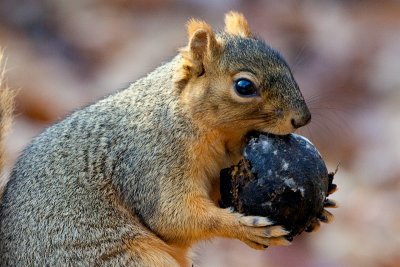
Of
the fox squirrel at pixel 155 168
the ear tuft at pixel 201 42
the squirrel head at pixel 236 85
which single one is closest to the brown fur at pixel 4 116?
the fox squirrel at pixel 155 168

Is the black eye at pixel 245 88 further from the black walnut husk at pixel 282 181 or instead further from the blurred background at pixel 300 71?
the blurred background at pixel 300 71

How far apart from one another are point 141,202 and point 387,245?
8.76 ft

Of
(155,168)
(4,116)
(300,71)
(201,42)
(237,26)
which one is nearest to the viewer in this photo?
(201,42)

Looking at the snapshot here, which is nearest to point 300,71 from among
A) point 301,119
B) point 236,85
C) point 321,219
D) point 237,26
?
point 237,26

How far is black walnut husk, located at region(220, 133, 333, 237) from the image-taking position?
154 inches

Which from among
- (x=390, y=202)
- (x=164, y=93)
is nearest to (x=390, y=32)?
(x=390, y=202)

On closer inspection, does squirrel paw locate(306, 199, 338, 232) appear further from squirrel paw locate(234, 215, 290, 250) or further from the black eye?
the black eye

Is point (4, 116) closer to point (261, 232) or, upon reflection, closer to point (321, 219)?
point (261, 232)

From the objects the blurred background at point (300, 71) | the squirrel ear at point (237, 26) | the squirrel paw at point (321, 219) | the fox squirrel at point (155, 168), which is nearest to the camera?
the fox squirrel at point (155, 168)

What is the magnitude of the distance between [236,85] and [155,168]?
1.71ft

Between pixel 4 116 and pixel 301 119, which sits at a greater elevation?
pixel 4 116

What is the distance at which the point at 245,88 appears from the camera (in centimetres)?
400

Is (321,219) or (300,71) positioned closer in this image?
(321,219)

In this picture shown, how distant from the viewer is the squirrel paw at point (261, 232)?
3.99 metres
